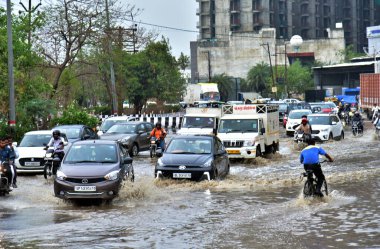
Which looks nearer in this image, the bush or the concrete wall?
the bush

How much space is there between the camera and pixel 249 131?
30766mm

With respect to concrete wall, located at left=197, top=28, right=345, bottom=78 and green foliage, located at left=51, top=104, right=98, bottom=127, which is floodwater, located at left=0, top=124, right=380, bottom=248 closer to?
green foliage, located at left=51, top=104, right=98, bottom=127

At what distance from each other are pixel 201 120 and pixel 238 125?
620 cm

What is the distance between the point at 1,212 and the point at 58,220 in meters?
2.06

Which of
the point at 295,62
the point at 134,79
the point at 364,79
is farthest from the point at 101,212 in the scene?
the point at 295,62

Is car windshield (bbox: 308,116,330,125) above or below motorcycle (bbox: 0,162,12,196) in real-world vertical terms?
above

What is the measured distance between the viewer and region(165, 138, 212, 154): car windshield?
22.5 meters

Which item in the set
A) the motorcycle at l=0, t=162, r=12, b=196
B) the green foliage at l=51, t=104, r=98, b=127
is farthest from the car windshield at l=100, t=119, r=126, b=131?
the motorcycle at l=0, t=162, r=12, b=196

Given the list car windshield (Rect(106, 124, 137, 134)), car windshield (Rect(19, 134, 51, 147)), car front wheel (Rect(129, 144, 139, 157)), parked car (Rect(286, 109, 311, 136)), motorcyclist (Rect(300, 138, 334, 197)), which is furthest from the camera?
parked car (Rect(286, 109, 311, 136))

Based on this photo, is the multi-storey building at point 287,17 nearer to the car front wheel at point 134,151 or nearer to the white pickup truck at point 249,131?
the car front wheel at point 134,151

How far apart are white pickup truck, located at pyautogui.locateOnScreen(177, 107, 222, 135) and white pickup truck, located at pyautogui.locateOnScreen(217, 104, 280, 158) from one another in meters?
2.36

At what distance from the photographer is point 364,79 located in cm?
6650

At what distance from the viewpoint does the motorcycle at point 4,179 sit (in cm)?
2038

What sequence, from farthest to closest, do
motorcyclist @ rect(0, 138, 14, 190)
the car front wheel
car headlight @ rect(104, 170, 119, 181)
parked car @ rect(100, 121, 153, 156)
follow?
the car front wheel → parked car @ rect(100, 121, 153, 156) → motorcyclist @ rect(0, 138, 14, 190) → car headlight @ rect(104, 170, 119, 181)
